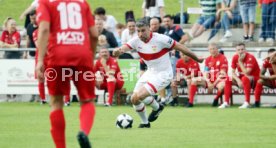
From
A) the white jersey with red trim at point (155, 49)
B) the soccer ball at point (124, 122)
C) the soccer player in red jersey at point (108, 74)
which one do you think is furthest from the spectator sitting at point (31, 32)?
the soccer ball at point (124, 122)

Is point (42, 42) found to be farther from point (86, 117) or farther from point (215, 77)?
point (215, 77)

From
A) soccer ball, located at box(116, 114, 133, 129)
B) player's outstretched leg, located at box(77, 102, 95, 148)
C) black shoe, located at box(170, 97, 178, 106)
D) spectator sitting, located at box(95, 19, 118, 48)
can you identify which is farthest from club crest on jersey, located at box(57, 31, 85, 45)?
spectator sitting, located at box(95, 19, 118, 48)

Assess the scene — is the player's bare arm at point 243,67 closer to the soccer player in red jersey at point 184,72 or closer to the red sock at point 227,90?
the red sock at point 227,90

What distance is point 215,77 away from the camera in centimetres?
2450

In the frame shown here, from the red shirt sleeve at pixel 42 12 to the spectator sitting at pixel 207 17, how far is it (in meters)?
15.7

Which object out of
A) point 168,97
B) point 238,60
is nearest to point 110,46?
point 168,97

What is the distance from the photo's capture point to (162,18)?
85.2 ft

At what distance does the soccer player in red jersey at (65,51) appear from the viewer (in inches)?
402

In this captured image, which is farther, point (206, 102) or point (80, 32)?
point (206, 102)

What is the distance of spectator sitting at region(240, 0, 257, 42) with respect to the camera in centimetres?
2516

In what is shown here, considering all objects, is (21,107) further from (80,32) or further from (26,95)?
(80,32)

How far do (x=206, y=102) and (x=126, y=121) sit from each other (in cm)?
950

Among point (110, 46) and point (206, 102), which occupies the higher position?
point (110, 46)

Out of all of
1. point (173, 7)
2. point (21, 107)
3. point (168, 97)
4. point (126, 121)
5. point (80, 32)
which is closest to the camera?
point (80, 32)
